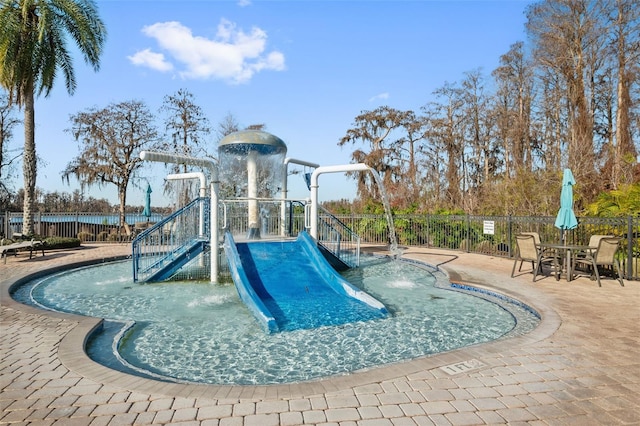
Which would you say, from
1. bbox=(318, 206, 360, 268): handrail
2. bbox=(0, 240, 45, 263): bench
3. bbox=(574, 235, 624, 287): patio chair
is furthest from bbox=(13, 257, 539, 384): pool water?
bbox=(0, 240, 45, 263): bench

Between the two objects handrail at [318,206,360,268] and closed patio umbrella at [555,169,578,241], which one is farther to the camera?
handrail at [318,206,360,268]

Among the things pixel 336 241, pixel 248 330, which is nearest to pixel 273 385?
pixel 248 330

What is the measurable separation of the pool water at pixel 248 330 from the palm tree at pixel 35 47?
10.2 metres

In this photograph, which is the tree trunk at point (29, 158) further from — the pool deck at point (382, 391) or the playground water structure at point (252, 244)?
the pool deck at point (382, 391)

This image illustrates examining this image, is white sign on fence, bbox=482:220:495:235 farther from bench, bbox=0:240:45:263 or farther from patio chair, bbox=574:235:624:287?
bench, bbox=0:240:45:263

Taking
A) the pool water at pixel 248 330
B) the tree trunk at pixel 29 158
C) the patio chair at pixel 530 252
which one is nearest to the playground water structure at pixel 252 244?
the pool water at pixel 248 330

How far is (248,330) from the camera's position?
5988mm

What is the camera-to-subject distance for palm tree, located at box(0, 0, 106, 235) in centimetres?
1518

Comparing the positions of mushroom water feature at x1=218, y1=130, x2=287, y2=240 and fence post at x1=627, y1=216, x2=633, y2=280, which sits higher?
mushroom water feature at x1=218, y1=130, x2=287, y2=240

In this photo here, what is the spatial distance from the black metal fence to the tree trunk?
329 cm

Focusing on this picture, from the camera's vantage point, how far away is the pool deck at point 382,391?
9.71ft

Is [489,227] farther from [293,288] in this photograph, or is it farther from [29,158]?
[29,158]

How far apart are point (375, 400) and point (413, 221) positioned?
16.3m

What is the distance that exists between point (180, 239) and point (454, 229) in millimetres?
11801
